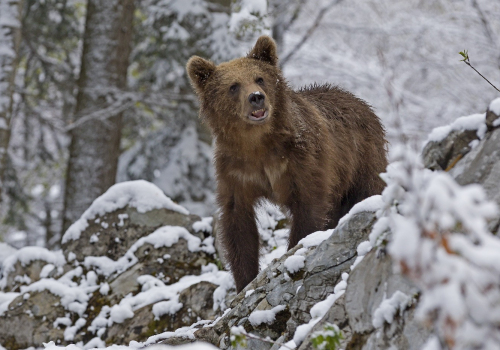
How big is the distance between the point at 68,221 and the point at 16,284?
388 centimetres

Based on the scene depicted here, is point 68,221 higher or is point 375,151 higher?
point 375,151

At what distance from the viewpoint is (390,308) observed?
8.70 feet

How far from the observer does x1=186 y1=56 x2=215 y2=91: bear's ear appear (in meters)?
5.41

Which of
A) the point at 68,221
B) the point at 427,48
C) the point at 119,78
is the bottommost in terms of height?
the point at 68,221

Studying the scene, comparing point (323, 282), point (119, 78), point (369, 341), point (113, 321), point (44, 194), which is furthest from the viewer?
point (44, 194)

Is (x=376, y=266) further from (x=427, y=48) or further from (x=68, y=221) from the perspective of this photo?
(x=427, y=48)

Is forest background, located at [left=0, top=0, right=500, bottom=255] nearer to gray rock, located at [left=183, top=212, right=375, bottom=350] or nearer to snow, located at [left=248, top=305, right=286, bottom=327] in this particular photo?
gray rock, located at [left=183, top=212, right=375, bottom=350]

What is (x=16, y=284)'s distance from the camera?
6.52 metres

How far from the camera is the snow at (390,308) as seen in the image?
2.62 m

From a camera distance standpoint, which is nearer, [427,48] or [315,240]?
[315,240]

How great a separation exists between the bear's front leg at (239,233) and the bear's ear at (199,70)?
3.18 ft

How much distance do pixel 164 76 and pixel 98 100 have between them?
219 cm

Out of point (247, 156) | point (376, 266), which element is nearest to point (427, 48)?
point (247, 156)

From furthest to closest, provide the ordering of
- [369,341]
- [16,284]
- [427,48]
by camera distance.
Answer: [427,48] < [16,284] < [369,341]
